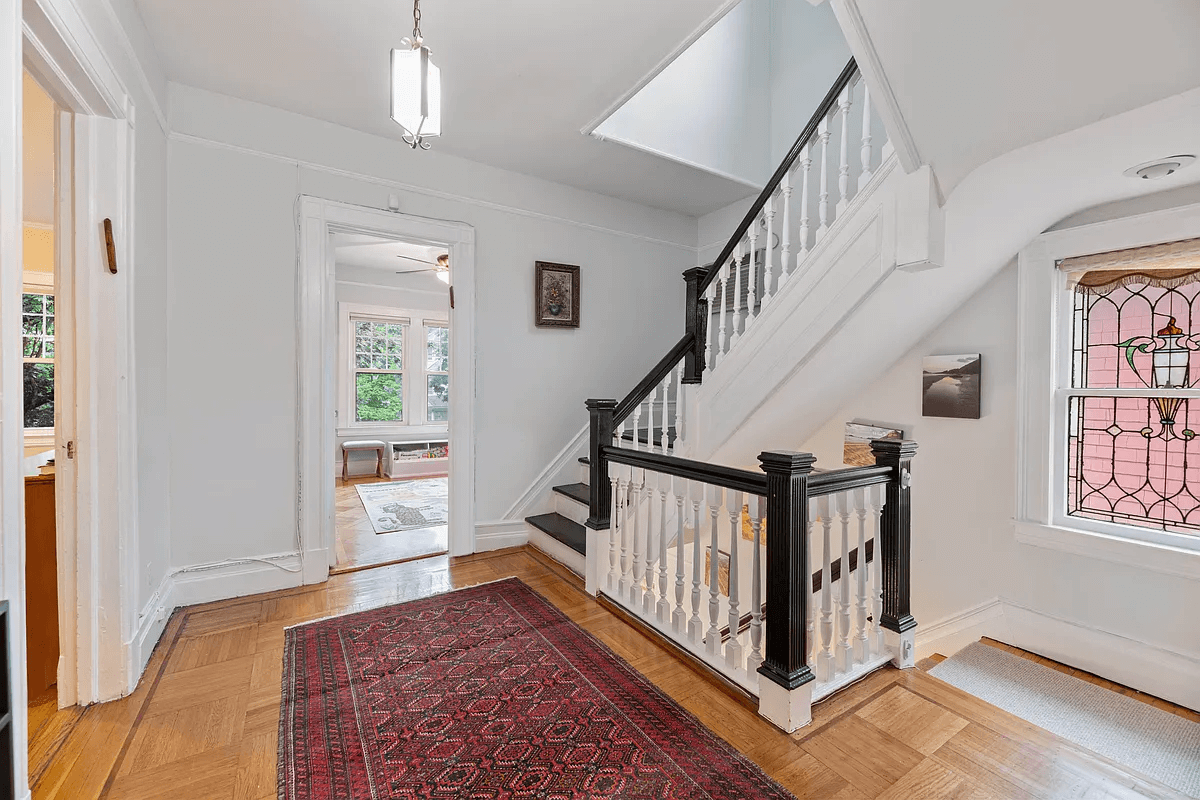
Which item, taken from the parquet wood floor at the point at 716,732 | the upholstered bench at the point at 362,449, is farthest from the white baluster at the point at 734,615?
the upholstered bench at the point at 362,449

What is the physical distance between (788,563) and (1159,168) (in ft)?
6.71

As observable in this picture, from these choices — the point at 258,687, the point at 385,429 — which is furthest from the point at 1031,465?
the point at 385,429

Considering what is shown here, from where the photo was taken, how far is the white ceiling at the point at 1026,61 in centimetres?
122

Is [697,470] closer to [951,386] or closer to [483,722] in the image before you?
[483,722]

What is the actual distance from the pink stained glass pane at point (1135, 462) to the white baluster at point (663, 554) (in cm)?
214

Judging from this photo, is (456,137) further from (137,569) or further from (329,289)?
(137,569)

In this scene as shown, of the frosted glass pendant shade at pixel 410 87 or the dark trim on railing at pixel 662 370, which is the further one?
the dark trim on railing at pixel 662 370

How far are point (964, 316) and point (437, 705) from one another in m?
3.33

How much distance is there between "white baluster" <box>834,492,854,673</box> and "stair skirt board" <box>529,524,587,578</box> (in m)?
1.45

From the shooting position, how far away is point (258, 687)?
198 cm

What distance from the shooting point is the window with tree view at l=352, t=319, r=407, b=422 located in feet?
22.3

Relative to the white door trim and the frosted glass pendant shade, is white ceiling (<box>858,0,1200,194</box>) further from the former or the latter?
the white door trim

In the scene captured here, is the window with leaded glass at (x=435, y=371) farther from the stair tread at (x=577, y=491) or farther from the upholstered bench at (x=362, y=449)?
the stair tread at (x=577, y=491)

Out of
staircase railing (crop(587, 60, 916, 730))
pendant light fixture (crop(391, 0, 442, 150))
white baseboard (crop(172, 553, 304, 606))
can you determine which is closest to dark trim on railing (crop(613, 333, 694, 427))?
staircase railing (crop(587, 60, 916, 730))
